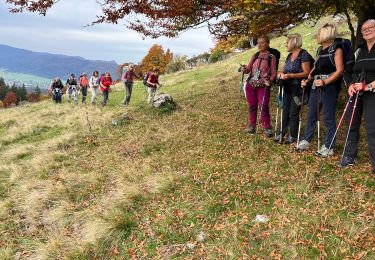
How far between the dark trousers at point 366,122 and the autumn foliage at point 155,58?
84166 millimetres

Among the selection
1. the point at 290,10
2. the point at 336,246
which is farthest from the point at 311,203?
the point at 290,10

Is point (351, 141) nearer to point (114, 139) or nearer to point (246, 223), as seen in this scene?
point (246, 223)

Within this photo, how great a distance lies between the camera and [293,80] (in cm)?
823

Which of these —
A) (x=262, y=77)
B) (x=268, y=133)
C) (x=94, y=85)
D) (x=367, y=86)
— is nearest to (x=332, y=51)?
(x=367, y=86)

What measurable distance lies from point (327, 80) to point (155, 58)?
292 feet

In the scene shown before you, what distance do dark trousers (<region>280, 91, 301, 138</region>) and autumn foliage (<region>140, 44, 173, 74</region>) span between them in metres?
82.4

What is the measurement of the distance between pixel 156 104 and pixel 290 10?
7.00 metres

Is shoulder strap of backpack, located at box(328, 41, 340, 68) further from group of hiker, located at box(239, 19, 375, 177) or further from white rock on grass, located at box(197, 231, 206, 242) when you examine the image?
white rock on grass, located at box(197, 231, 206, 242)

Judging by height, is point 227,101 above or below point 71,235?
above

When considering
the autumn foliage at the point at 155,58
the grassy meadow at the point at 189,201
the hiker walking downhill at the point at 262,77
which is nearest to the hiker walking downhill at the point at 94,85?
the grassy meadow at the point at 189,201

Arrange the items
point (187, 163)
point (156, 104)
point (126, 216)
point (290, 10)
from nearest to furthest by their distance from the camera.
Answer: point (126, 216) < point (187, 163) < point (290, 10) < point (156, 104)

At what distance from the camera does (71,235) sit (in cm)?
669

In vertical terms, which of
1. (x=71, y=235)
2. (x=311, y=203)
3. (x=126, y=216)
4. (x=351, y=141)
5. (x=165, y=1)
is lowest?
(x=71, y=235)

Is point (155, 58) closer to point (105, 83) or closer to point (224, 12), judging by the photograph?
point (105, 83)
